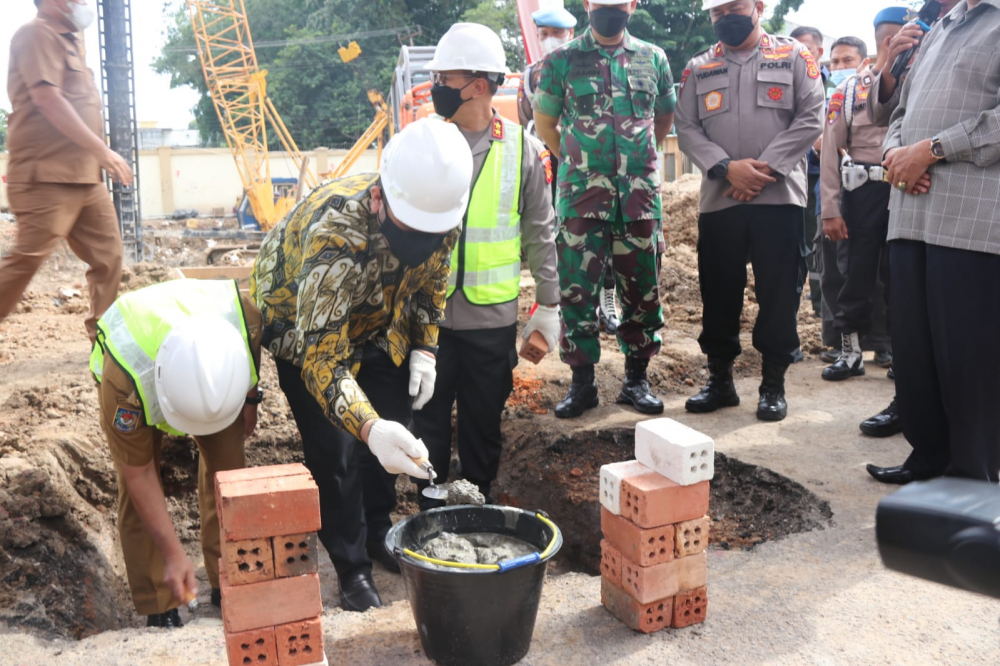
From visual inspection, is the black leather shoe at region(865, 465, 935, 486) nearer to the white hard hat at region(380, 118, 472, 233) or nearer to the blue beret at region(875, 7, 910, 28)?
the white hard hat at region(380, 118, 472, 233)

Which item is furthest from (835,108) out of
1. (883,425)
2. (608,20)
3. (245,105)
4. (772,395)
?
(245,105)

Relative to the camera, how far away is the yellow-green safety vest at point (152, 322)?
2.74 metres

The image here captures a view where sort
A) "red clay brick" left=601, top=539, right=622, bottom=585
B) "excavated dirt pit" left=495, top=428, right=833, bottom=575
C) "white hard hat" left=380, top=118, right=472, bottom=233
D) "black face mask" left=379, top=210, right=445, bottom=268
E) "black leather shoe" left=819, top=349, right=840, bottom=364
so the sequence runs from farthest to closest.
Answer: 1. "black leather shoe" left=819, top=349, right=840, bottom=364
2. "excavated dirt pit" left=495, top=428, right=833, bottom=575
3. "red clay brick" left=601, top=539, right=622, bottom=585
4. "black face mask" left=379, top=210, right=445, bottom=268
5. "white hard hat" left=380, top=118, right=472, bottom=233

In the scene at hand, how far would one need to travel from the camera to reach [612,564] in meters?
2.81

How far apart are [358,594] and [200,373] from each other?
1.15 meters

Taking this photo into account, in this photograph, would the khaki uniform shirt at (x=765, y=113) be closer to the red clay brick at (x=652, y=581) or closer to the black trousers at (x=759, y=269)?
the black trousers at (x=759, y=269)

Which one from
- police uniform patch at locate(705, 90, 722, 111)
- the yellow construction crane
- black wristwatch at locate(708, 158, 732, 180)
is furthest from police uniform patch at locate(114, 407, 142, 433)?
the yellow construction crane

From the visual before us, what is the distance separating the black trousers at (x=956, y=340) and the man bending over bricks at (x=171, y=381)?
2.61m

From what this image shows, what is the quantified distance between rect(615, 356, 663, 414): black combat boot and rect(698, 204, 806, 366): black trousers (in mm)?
492

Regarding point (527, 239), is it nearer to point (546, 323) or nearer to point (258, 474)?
point (546, 323)

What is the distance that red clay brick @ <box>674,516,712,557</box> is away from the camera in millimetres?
2688

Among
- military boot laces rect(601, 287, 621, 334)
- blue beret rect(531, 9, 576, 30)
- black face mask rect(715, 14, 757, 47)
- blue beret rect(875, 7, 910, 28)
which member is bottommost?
military boot laces rect(601, 287, 621, 334)

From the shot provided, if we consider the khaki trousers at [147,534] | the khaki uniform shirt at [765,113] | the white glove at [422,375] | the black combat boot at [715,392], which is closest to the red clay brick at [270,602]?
the khaki trousers at [147,534]

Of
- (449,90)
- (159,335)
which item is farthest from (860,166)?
(159,335)
